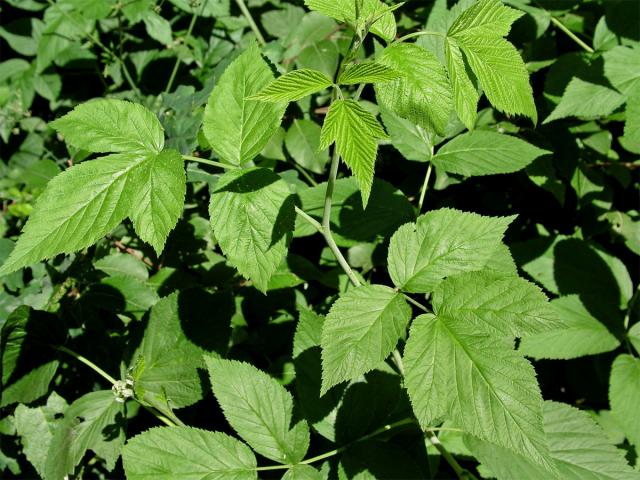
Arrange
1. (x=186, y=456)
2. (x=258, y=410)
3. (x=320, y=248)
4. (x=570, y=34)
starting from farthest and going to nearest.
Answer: (x=320, y=248)
(x=570, y=34)
(x=258, y=410)
(x=186, y=456)

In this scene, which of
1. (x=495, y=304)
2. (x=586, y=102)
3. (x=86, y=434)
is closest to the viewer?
(x=495, y=304)

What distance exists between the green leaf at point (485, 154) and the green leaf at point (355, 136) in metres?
0.82

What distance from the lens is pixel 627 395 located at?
1.87 meters

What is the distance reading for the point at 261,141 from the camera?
145 cm

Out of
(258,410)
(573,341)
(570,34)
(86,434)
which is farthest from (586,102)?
(86,434)

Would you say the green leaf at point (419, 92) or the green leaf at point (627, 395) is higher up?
the green leaf at point (419, 92)

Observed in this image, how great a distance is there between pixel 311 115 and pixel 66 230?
4.89 ft

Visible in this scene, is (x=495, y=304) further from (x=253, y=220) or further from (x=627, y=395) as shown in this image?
(x=627, y=395)

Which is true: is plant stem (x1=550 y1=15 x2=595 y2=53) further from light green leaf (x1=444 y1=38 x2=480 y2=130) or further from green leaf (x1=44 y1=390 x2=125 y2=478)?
green leaf (x1=44 y1=390 x2=125 y2=478)

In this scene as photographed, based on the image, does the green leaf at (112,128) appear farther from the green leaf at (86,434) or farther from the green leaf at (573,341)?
the green leaf at (573,341)

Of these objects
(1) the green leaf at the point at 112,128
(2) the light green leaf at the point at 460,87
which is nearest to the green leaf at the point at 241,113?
(1) the green leaf at the point at 112,128

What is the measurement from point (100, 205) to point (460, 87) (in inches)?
34.1

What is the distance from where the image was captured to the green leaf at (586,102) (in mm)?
1948

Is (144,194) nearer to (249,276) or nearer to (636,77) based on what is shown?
(249,276)
